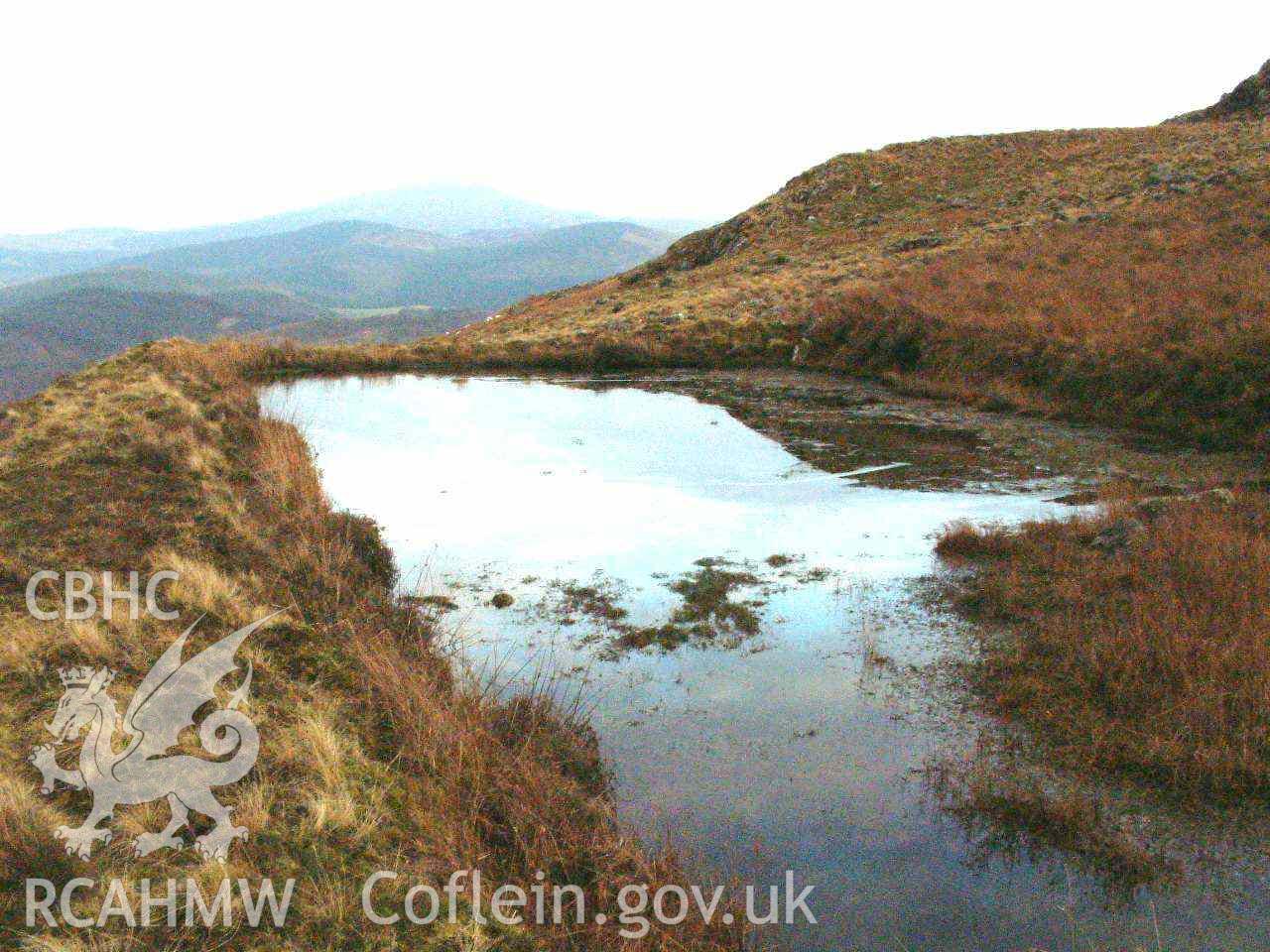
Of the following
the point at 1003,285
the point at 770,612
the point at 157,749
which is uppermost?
the point at 1003,285

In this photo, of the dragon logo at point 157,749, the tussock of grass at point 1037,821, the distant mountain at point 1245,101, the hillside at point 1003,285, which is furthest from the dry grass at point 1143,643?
the distant mountain at point 1245,101

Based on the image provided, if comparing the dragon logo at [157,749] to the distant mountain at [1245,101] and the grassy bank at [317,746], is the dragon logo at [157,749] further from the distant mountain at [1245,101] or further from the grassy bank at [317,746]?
the distant mountain at [1245,101]

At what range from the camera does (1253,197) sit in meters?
24.9

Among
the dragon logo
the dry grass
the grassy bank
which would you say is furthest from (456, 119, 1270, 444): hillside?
the dragon logo

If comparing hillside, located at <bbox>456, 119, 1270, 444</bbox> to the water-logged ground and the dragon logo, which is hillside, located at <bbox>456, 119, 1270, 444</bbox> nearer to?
the water-logged ground

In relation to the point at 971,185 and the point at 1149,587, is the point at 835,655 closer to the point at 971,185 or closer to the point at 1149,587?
the point at 1149,587

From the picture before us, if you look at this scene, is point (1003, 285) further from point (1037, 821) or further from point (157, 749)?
point (157, 749)

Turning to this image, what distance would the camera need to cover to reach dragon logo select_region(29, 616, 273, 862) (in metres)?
4.41

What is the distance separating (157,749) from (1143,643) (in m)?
7.05

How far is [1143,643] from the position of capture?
639cm

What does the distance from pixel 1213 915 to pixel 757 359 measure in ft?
72.6

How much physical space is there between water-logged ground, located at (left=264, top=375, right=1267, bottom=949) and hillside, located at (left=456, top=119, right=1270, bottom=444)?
6.87 ft

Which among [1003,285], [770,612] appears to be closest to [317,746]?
[770,612]

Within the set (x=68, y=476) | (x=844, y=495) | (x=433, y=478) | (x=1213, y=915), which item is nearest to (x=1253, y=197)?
(x=844, y=495)
